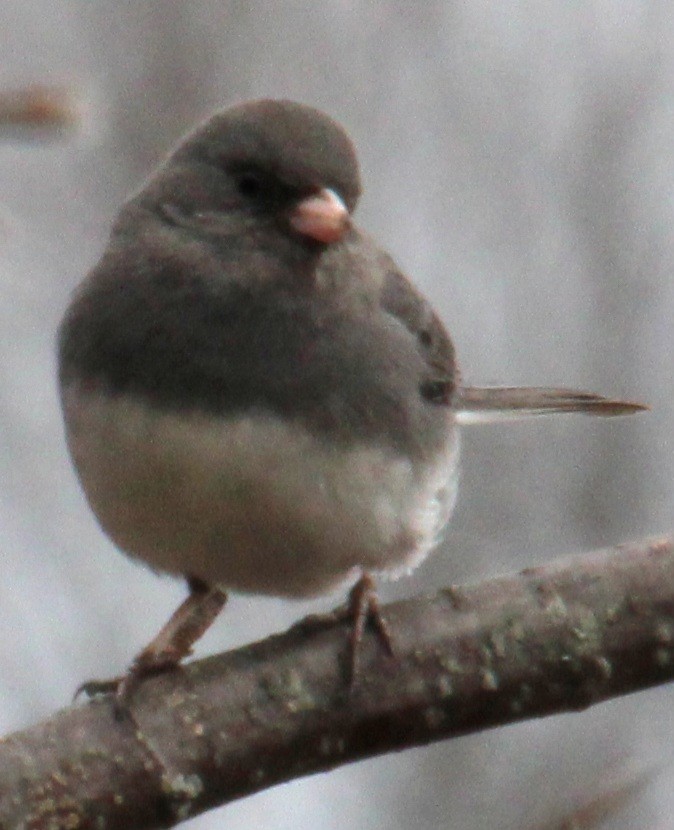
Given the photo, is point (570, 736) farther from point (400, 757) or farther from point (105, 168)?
point (105, 168)

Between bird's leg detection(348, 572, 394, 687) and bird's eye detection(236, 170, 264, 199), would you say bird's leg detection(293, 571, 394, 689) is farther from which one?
bird's eye detection(236, 170, 264, 199)

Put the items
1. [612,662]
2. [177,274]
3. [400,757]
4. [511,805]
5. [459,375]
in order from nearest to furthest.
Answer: [612,662]
[177,274]
[459,375]
[511,805]
[400,757]

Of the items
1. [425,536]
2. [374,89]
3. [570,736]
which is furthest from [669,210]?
[425,536]

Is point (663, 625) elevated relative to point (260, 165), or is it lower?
lower

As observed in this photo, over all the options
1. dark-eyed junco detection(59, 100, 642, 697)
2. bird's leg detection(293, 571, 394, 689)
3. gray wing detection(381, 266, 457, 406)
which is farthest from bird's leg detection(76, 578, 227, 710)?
gray wing detection(381, 266, 457, 406)

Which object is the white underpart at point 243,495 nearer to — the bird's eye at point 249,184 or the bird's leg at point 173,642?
the bird's leg at point 173,642

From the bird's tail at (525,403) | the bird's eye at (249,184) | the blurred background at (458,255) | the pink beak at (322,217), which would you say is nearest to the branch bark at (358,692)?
the pink beak at (322,217)
